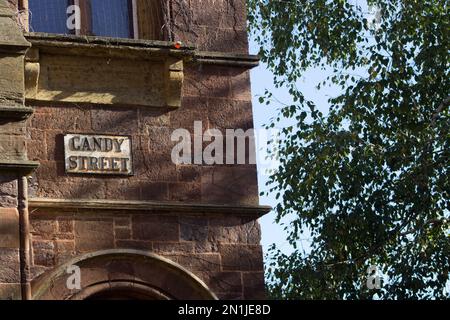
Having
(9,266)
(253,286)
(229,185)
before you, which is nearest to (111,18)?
(229,185)

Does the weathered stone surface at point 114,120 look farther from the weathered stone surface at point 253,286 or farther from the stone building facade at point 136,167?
the weathered stone surface at point 253,286

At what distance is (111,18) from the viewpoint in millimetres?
13883

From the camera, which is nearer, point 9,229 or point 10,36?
point 9,229

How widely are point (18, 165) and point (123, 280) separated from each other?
138 centimetres

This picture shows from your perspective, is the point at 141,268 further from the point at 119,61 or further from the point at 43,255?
the point at 119,61

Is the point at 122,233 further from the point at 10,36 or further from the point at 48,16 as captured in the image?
the point at 48,16

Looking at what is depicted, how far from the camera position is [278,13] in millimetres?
21234

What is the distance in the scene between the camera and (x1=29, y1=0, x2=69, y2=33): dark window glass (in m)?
13.5

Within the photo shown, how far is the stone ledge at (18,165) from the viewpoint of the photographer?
468 inches

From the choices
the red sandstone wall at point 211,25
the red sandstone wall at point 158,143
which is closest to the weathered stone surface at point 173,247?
the red sandstone wall at point 158,143

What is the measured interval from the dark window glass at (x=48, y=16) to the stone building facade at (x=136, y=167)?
0.93ft

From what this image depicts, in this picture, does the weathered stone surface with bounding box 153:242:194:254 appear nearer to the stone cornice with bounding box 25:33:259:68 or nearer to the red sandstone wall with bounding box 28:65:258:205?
the red sandstone wall with bounding box 28:65:258:205
